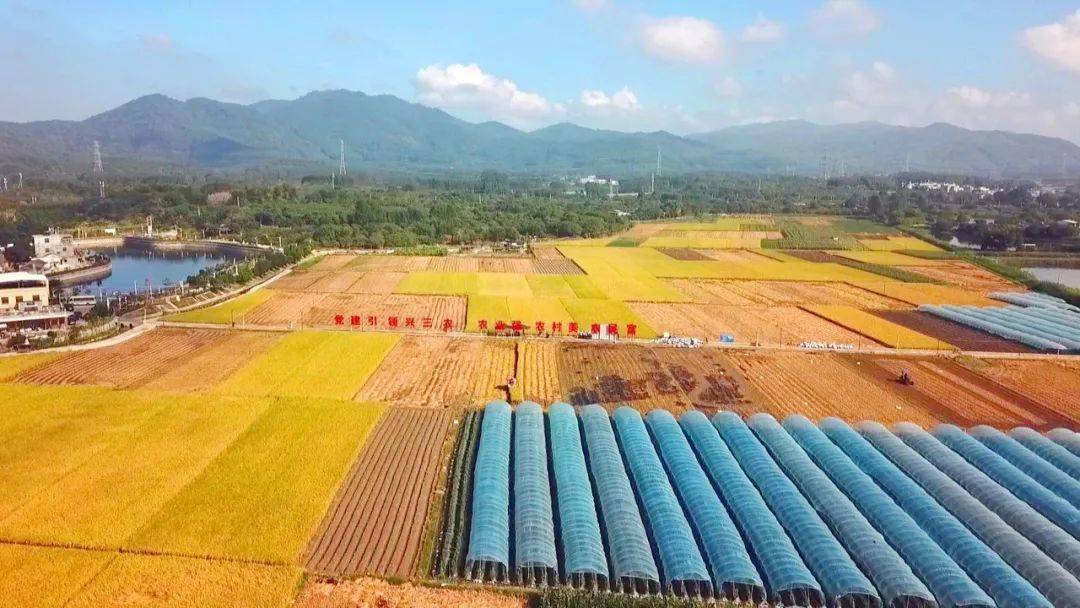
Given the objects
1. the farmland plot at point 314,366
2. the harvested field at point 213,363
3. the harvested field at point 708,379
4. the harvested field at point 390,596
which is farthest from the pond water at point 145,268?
the harvested field at point 390,596

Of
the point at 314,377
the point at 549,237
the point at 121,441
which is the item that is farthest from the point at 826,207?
the point at 121,441

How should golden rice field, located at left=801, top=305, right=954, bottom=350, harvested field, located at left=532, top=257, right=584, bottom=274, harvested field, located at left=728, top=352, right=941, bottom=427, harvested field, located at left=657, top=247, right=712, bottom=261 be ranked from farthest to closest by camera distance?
harvested field, located at left=657, top=247, right=712, bottom=261
harvested field, located at left=532, top=257, right=584, bottom=274
golden rice field, located at left=801, top=305, right=954, bottom=350
harvested field, located at left=728, top=352, right=941, bottom=427

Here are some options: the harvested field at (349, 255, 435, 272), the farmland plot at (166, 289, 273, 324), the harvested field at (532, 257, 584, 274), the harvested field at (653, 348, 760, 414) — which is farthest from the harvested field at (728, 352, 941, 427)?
the harvested field at (349, 255, 435, 272)

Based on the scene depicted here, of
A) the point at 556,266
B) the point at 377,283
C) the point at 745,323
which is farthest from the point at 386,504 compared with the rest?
the point at 556,266

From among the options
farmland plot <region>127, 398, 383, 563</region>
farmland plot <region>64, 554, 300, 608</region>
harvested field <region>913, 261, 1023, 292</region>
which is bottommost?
farmland plot <region>64, 554, 300, 608</region>

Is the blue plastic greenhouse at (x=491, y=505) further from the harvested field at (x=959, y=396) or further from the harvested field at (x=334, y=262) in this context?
the harvested field at (x=334, y=262)

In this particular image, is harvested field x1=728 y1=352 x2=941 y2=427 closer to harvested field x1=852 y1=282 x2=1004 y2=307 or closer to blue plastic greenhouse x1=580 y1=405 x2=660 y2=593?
blue plastic greenhouse x1=580 y1=405 x2=660 y2=593
